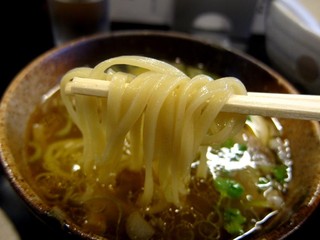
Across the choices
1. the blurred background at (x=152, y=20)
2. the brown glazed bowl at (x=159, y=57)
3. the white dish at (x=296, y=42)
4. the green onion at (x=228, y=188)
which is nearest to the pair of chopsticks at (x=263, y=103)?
the brown glazed bowl at (x=159, y=57)

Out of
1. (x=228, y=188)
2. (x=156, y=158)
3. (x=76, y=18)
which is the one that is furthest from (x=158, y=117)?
(x=76, y=18)

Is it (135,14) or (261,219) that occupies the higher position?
(135,14)

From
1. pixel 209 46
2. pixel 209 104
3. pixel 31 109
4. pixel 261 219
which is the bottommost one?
pixel 261 219

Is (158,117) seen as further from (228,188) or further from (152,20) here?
(152,20)

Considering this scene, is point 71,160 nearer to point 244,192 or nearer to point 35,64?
point 35,64

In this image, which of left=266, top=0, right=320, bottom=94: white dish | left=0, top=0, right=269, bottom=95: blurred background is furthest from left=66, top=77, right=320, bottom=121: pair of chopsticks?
left=0, top=0, right=269, bottom=95: blurred background

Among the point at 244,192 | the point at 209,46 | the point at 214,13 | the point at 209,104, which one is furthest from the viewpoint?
the point at 214,13

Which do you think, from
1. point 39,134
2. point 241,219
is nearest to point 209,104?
point 241,219
